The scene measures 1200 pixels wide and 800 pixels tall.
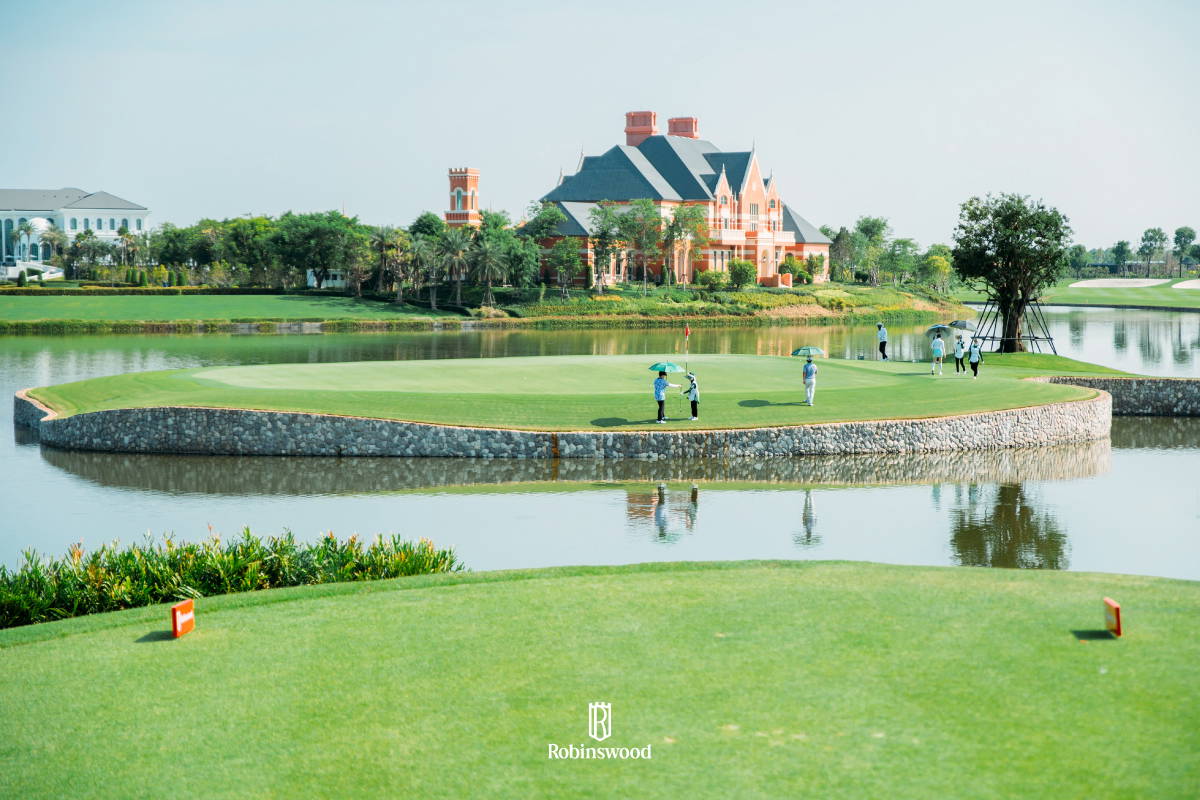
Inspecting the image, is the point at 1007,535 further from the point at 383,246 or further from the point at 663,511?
the point at 383,246

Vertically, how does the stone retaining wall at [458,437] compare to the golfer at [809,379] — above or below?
below

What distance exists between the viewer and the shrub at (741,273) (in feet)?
389

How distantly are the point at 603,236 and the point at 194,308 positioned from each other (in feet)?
134

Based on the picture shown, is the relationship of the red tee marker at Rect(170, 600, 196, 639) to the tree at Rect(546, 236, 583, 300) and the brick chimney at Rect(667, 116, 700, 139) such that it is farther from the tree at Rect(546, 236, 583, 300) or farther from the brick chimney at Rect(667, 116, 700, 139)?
the brick chimney at Rect(667, 116, 700, 139)

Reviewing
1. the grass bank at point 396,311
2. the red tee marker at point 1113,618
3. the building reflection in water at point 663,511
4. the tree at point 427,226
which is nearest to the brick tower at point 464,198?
the tree at point 427,226

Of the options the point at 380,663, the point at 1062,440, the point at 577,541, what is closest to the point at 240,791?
the point at 380,663

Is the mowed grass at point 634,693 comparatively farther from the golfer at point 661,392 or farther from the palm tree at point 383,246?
the palm tree at point 383,246

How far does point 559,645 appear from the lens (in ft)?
37.8

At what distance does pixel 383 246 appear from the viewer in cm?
10856

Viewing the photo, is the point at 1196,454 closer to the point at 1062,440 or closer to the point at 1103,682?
the point at 1062,440

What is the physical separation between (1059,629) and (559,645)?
5.23 m

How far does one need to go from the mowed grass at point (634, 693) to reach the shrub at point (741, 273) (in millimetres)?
106047

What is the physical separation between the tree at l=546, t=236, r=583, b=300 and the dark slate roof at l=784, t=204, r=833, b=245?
4111 centimetres

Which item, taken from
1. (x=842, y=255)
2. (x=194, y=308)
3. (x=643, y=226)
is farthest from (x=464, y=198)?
(x=842, y=255)
